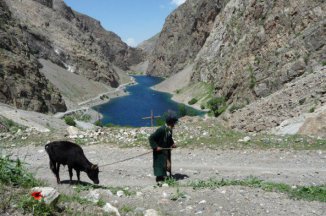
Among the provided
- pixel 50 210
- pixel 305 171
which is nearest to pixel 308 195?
pixel 305 171

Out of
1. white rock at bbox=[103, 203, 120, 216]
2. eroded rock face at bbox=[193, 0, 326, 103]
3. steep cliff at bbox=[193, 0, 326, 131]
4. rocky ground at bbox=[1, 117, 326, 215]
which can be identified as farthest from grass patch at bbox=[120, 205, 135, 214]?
eroded rock face at bbox=[193, 0, 326, 103]

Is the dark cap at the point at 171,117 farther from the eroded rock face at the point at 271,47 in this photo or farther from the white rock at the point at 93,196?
the eroded rock face at the point at 271,47

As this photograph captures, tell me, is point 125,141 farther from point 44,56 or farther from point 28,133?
point 44,56

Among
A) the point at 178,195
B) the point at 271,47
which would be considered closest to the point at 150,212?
the point at 178,195

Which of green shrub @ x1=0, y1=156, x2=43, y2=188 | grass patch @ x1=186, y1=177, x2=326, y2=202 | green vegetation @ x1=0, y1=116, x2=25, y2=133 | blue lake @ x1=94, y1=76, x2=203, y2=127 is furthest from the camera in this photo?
blue lake @ x1=94, y1=76, x2=203, y2=127

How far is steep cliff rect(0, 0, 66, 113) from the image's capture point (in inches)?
2411

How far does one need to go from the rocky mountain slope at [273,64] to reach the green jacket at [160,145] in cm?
1583

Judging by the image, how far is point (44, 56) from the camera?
376 ft

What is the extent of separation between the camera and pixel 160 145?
1276 cm

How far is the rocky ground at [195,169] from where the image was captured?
950 cm

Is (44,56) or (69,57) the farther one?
(69,57)

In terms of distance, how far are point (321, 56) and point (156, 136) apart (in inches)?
1611

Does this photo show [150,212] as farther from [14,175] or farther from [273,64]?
[273,64]

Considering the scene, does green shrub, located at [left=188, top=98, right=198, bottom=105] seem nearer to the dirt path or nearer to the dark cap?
the dirt path
